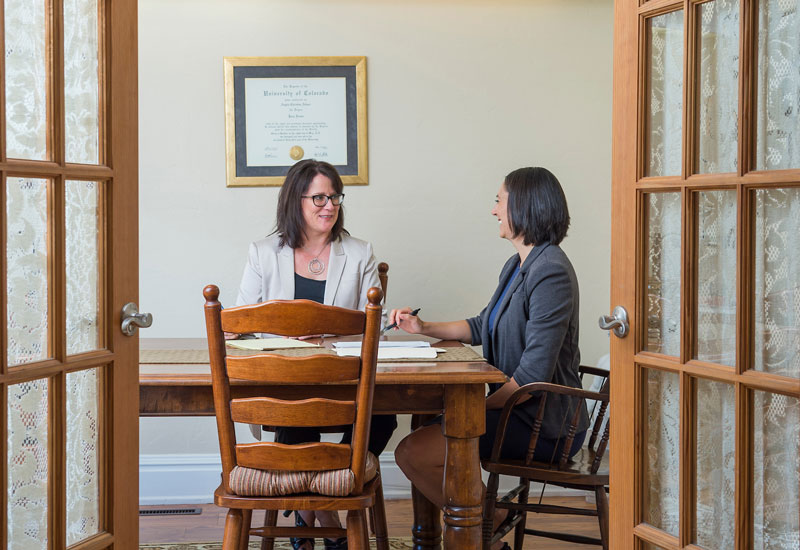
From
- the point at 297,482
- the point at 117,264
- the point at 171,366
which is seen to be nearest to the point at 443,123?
the point at 171,366

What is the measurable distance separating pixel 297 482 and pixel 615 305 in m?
0.90

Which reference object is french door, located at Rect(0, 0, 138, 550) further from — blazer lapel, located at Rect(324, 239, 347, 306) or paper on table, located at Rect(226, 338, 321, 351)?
blazer lapel, located at Rect(324, 239, 347, 306)

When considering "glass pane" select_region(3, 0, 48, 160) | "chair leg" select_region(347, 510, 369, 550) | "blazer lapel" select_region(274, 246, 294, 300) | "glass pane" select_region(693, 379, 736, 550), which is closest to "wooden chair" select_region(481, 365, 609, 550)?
"chair leg" select_region(347, 510, 369, 550)

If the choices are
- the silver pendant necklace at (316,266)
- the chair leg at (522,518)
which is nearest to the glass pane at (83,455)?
the chair leg at (522,518)

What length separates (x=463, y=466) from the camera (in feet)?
7.37

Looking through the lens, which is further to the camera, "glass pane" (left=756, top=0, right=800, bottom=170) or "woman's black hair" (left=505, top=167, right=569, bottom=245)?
"woman's black hair" (left=505, top=167, right=569, bottom=245)

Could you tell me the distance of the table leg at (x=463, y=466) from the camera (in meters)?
2.22

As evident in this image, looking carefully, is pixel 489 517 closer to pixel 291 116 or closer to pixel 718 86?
pixel 718 86

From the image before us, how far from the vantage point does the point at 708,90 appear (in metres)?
1.49

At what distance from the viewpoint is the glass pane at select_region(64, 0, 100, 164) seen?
4.96 feet

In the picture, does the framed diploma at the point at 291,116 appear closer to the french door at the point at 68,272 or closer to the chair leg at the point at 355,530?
the chair leg at the point at 355,530

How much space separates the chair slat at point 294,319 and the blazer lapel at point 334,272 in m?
1.17

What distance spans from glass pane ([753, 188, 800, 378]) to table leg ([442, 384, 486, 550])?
939 millimetres

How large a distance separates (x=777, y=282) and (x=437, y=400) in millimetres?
1074
